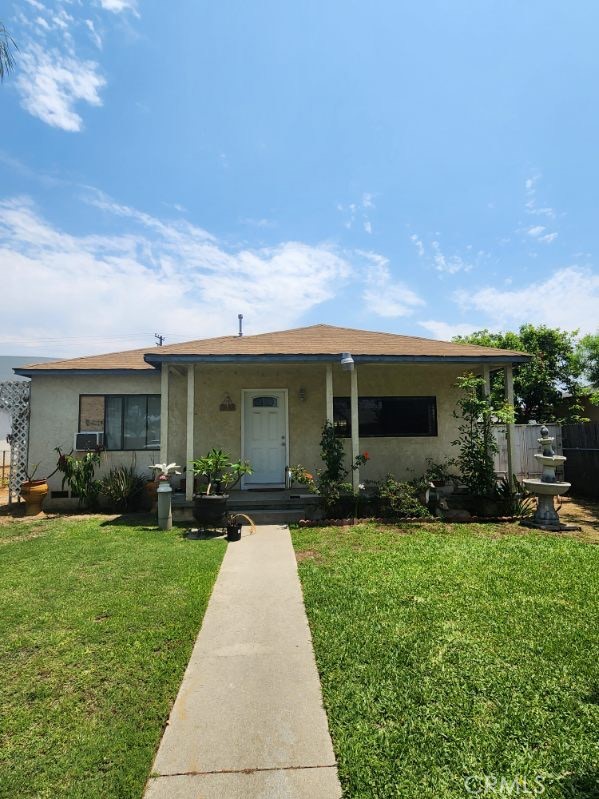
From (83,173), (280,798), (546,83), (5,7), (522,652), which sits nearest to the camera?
(280,798)

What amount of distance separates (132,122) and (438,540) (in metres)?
9.88

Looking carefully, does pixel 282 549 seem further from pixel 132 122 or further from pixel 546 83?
pixel 546 83

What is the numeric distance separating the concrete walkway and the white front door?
226 inches

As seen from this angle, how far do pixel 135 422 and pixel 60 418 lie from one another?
175 centimetres

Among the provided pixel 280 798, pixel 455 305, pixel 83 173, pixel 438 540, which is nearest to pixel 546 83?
pixel 455 305

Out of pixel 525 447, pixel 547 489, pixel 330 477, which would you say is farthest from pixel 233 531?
pixel 525 447

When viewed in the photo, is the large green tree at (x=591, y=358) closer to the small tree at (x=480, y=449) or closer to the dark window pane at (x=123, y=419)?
the small tree at (x=480, y=449)

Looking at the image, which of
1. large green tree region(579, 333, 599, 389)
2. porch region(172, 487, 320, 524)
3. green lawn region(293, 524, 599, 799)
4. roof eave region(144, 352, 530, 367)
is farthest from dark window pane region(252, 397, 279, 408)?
large green tree region(579, 333, 599, 389)

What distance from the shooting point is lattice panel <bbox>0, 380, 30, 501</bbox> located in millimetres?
9664

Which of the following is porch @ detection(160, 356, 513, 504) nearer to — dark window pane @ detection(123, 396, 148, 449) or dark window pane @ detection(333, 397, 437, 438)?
dark window pane @ detection(333, 397, 437, 438)

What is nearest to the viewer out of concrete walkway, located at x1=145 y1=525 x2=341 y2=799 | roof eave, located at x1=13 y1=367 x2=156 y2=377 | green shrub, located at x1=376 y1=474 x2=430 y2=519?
concrete walkway, located at x1=145 y1=525 x2=341 y2=799

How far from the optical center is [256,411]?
10.1 meters

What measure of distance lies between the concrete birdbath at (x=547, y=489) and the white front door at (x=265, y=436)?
531cm

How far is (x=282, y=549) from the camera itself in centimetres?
609
